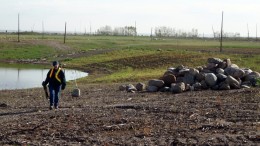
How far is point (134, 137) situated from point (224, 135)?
216 cm

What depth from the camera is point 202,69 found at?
928 inches

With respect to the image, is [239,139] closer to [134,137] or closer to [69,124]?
[134,137]

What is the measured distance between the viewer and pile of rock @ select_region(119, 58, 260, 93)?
2138 centimetres

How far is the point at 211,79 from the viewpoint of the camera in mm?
21562

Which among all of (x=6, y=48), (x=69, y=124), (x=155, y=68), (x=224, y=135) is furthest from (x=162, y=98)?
(x=6, y=48)

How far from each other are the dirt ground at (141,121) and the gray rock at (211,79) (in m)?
1.48

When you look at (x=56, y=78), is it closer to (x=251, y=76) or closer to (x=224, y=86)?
(x=224, y=86)

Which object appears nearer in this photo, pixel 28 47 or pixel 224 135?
pixel 224 135

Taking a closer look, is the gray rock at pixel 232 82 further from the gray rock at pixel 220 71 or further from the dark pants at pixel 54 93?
the dark pants at pixel 54 93

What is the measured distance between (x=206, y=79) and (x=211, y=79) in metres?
0.30

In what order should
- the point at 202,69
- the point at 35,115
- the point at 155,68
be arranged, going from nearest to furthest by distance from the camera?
1. the point at 35,115
2. the point at 202,69
3. the point at 155,68

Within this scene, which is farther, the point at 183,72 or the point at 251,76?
the point at 183,72

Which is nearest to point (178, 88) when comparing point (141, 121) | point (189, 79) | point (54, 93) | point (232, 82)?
point (189, 79)

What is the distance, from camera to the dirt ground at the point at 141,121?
11469mm
